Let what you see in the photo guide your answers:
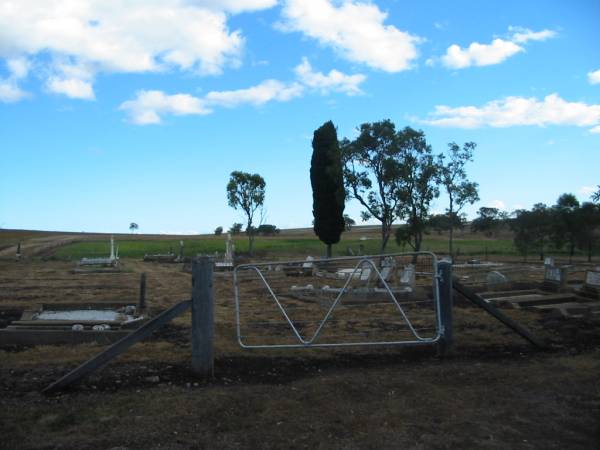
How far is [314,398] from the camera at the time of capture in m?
4.72

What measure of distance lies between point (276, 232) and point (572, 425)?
84479 mm

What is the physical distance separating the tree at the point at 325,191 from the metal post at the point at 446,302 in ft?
86.9

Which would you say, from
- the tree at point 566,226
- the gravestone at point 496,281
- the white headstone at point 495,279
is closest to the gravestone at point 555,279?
the gravestone at point 496,281

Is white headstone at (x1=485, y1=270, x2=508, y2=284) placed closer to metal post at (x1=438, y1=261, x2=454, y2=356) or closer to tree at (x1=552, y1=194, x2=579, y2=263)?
metal post at (x1=438, y1=261, x2=454, y2=356)

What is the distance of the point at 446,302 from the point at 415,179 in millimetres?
20227

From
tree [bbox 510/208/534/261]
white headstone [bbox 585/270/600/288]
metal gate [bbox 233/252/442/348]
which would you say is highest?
tree [bbox 510/208/534/261]

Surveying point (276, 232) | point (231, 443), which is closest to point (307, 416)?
point (231, 443)

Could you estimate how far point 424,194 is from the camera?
26391mm

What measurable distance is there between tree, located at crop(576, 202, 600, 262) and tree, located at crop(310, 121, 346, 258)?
1402 centimetres

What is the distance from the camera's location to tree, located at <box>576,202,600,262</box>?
104ft

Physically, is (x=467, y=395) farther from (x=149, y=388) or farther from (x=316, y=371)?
(x=149, y=388)

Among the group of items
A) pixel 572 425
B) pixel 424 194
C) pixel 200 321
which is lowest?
pixel 572 425

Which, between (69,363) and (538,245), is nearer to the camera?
(69,363)

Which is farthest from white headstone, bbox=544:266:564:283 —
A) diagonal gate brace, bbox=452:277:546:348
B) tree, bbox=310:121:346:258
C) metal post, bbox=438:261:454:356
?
tree, bbox=310:121:346:258
